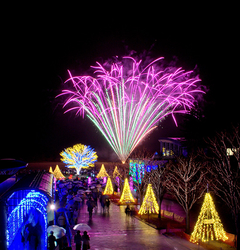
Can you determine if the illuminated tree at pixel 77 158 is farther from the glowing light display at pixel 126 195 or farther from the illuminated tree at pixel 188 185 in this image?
the illuminated tree at pixel 188 185

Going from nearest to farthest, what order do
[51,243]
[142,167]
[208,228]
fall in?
[51,243] < [208,228] < [142,167]

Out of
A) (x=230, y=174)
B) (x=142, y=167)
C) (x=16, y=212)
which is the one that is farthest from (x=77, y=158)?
(x=230, y=174)

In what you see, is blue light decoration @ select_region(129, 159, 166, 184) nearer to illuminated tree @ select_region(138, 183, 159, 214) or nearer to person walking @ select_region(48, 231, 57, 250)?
illuminated tree @ select_region(138, 183, 159, 214)

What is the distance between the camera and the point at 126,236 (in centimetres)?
1357

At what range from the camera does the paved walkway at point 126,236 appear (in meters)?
12.0

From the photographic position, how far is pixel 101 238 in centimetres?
1310

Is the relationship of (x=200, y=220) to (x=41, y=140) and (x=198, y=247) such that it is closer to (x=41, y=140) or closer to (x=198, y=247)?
(x=198, y=247)

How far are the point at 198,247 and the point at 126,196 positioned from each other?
11932 mm

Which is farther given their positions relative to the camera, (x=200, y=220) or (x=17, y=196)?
(x=200, y=220)

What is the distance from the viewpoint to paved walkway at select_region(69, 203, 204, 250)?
12023mm

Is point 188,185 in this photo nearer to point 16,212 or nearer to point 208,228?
point 208,228

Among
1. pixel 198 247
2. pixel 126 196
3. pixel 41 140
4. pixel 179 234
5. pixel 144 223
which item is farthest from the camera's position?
pixel 41 140

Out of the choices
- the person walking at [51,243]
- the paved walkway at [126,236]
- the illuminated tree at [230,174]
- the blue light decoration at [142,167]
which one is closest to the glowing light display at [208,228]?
the paved walkway at [126,236]

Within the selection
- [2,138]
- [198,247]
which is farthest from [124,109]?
[2,138]
